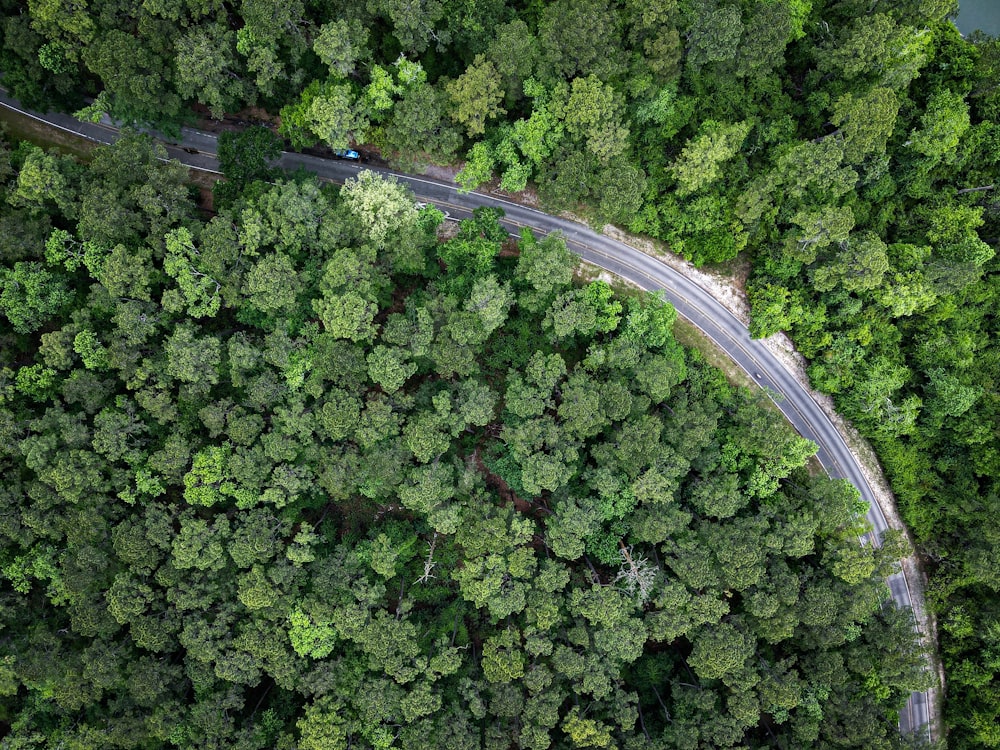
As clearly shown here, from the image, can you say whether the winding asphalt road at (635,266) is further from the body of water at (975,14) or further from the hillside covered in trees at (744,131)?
the body of water at (975,14)

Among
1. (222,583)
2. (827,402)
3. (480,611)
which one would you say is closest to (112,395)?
(222,583)

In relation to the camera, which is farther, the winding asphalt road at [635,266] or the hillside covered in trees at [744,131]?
the winding asphalt road at [635,266]

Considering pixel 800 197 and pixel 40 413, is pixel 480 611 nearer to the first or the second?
pixel 40 413

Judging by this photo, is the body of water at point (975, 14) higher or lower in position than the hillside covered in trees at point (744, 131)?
higher

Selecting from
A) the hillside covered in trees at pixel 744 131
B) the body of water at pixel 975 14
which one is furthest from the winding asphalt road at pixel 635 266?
the body of water at pixel 975 14

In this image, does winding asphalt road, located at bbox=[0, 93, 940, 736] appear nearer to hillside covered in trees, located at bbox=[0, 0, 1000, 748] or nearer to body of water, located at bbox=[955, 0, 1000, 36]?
hillside covered in trees, located at bbox=[0, 0, 1000, 748]
